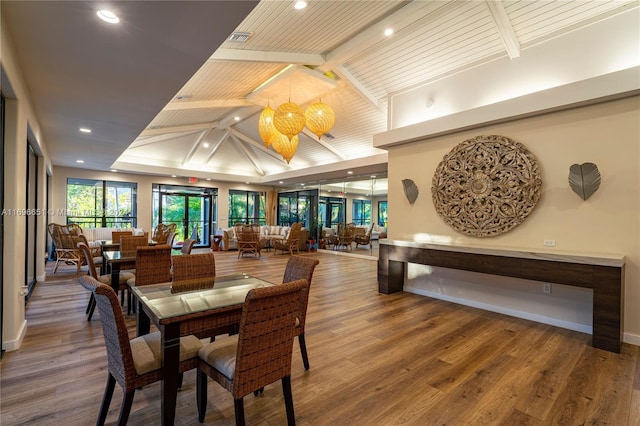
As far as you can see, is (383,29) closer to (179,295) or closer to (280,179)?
(179,295)

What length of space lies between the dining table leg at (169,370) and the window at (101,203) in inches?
421

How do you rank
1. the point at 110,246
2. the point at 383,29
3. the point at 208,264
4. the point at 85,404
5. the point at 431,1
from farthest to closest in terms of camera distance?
1. the point at 110,246
2. the point at 383,29
3. the point at 431,1
4. the point at 208,264
5. the point at 85,404

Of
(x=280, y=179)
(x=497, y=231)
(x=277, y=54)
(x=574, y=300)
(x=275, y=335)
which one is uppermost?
(x=277, y=54)

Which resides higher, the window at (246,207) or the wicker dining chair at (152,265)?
the window at (246,207)

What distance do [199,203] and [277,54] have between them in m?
9.22

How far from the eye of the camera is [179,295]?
89.7 inches

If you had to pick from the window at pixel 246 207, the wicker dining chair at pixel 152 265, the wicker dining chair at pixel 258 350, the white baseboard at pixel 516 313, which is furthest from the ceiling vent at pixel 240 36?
the window at pixel 246 207

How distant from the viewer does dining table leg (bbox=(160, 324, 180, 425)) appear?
1708mm

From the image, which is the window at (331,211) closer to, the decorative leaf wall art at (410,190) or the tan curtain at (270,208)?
the tan curtain at (270,208)

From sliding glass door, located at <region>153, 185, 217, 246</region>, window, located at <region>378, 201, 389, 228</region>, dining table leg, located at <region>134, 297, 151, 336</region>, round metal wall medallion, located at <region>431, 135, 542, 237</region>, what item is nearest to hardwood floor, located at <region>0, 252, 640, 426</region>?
dining table leg, located at <region>134, 297, 151, 336</region>

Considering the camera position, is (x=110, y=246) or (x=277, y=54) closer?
(x=277, y=54)

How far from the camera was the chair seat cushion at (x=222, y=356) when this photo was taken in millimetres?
1729

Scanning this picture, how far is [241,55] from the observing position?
442 centimetres

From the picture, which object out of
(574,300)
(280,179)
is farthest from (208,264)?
(280,179)
